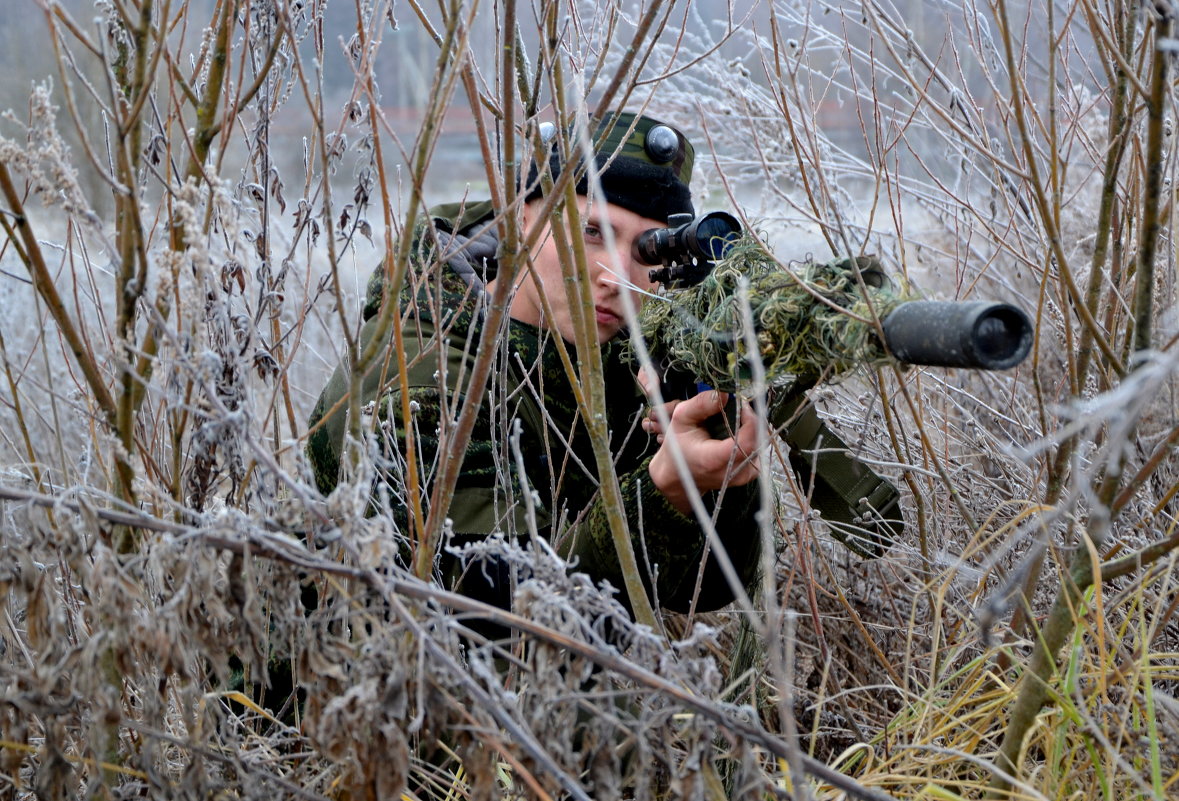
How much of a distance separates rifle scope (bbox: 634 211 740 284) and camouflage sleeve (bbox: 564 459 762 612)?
0.44 metres

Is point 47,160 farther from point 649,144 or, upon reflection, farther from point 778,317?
point 649,144

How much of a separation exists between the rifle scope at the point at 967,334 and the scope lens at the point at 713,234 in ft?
1.69

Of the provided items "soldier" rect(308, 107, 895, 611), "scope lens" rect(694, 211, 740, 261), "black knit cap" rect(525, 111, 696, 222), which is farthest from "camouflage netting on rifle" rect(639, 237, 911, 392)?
A: "black knit cap" rect(525, 111, 696, 222)

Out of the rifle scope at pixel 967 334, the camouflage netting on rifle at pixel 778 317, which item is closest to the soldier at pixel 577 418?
the camouflage netting on rifle at pixel 778 317

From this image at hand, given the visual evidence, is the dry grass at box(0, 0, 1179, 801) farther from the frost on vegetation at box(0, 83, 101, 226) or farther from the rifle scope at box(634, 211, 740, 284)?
the rifle scope at box(634, 211, 740, 284)

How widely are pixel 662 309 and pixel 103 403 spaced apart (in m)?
0.83

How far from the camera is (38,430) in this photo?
13.8 ft

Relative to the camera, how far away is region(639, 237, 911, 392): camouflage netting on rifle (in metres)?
1.22

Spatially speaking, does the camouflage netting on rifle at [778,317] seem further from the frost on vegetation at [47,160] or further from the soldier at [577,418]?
the frost on vegetation at [47,160]

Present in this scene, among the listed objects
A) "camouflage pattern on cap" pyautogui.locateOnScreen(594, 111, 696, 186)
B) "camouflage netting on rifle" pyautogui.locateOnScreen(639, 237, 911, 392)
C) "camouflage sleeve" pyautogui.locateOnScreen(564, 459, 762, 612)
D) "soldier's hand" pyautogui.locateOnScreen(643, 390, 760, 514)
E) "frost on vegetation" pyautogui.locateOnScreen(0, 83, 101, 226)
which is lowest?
"camouflage sleeve" pyautogui.locateOnScreen(564, 459, 762, 612)

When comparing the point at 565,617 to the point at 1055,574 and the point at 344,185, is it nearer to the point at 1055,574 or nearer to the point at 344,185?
the point at 1055,574

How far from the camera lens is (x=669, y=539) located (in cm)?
206

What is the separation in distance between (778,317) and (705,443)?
0.39m

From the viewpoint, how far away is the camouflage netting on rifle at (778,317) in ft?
4.00
